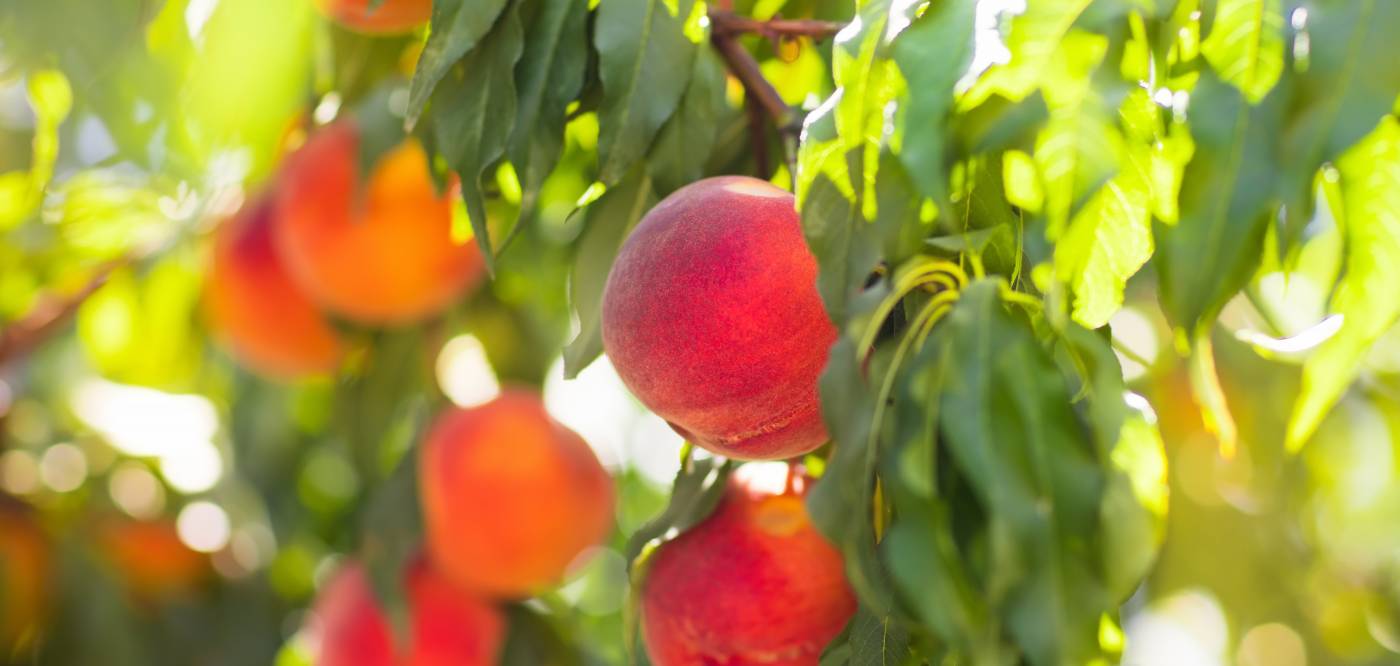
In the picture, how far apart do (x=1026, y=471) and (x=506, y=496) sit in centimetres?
112

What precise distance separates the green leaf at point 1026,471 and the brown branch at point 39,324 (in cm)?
147

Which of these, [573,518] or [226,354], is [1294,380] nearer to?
[573,518]

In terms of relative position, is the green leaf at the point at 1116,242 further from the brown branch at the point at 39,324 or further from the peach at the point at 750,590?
the brown branch at the point at 39,324

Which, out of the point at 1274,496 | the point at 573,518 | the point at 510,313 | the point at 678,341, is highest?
the point at 678,341

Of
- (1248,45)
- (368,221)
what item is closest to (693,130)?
(1248,45)

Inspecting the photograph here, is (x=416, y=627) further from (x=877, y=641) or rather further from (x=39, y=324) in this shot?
(x=877, y=641)

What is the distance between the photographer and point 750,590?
1.00 meters

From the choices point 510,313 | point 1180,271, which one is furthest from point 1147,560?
point 510,313

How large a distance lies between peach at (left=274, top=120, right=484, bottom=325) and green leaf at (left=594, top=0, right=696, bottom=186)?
0.70 meters

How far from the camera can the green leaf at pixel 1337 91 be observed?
597 mm

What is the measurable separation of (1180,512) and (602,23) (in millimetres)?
1457

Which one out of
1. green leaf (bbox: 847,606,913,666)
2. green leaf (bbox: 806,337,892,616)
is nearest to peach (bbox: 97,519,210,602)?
green leaf (bbox: 847,606,913,666)

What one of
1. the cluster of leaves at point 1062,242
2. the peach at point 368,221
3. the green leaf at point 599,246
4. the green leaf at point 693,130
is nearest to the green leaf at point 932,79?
the cluster of leaves at point 1062,242

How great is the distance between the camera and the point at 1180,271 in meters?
0.62
